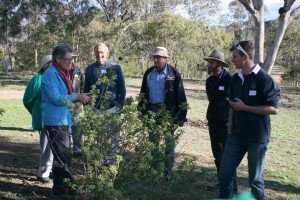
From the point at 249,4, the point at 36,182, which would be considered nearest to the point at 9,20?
the point at 249,4

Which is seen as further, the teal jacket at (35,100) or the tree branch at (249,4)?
the tree branch at (249,4)

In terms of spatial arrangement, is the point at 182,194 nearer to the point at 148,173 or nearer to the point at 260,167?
the point at 148,173

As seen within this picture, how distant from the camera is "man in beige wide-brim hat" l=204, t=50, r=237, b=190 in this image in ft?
16.5

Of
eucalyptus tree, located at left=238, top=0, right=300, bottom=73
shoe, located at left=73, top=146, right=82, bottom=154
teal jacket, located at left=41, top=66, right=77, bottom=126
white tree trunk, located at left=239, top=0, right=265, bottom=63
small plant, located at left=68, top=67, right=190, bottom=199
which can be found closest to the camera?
small plant, located at left=68, top=67, right=190, bottom=199

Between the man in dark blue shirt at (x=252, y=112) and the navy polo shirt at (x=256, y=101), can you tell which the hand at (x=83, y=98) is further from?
the navy polo shirt at (x=256, y=101)

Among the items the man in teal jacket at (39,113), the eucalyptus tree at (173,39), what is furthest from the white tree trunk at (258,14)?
the eucalyptus tree at (173,39)

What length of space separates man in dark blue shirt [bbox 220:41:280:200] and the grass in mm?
460

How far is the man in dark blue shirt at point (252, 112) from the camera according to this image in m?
3.83

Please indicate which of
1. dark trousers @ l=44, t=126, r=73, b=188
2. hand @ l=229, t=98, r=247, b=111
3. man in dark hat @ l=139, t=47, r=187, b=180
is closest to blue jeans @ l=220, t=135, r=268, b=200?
hand @ l=229, t=98, r=247, b=111

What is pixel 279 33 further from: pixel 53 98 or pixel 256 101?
pixel 53 98

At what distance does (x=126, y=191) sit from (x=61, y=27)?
1303 inches

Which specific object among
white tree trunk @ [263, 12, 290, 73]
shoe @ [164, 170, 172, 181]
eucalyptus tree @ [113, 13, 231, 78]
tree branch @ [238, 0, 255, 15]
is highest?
eucalyptus tree @ [113, 13, 231, 78]

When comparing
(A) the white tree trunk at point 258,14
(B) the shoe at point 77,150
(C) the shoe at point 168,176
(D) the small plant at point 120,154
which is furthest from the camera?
(A) the white tree trunk at point 258,14

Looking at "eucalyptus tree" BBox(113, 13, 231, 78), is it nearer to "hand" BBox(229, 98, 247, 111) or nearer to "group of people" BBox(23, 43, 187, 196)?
"group of people" BBox(23, 43, 187, 196)
